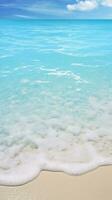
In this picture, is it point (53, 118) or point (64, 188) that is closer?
point (64, 188)

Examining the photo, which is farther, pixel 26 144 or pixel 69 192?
pixel 26 144

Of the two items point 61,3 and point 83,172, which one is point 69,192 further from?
point 61,3

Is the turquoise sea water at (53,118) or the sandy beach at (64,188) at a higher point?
the sandy beach at (64,188)

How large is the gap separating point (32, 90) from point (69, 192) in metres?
2.14

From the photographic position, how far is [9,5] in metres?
14.7

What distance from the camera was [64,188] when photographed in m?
1.51

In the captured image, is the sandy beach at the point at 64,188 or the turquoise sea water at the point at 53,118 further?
the turquoise sea water at the point at 53,118

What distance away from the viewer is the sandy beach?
145 centimetres

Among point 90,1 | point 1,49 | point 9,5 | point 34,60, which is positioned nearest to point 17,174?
point 34,60

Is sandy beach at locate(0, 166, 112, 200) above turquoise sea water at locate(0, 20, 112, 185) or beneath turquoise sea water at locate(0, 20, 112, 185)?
above

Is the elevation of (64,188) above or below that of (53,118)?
above

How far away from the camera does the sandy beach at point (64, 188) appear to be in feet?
4.75

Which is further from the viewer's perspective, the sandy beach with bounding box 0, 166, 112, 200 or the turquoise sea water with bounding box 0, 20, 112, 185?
the turquoise sea water with bounding box 0, 20, 112, 185

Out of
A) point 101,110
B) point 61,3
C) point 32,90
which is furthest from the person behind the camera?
point 61,3
